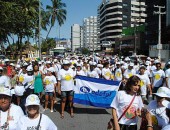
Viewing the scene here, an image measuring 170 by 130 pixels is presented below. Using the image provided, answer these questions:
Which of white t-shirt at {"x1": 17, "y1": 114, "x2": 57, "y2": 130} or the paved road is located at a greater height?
white t-shirt at {"x1": 17, "y1": 114, "x2": 57, "y2": 130}

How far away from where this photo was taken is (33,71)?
1127 cm

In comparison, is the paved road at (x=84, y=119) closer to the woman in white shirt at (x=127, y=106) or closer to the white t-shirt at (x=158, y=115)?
the woman in white shirt at (x=127, y=106)

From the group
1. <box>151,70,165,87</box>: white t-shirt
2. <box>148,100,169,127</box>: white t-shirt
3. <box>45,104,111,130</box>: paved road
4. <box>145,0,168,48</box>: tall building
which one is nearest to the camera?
<box>148,100,169,127</box>: white t-shirt

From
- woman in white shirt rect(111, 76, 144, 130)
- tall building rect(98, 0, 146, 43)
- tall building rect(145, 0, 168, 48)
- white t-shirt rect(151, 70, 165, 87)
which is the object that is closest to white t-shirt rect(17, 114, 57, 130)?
woman in white shirt rect(111, 76, 144, 130)

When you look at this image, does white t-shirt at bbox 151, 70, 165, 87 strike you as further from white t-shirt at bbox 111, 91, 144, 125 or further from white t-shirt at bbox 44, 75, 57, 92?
white t-shirt at bbox 111, 91, 144, 125

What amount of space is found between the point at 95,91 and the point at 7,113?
676cm

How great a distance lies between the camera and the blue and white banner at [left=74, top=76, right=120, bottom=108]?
10812 millimetres

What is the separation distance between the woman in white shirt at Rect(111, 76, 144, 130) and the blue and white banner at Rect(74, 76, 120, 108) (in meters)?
A: 5.25

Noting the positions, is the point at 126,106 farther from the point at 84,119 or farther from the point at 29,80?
the point at 29,80

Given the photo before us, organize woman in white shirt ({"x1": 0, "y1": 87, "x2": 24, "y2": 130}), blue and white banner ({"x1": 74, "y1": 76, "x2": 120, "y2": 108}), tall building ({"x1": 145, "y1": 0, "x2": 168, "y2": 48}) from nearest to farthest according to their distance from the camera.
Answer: woman in white shirt ({"x1": 0, "y1": 87, "x2": 24, "y2": 130})
blue and white banner ({"x1": 74, "y1": 76, "x2": 120, "y2": 108})
tall building ({"x1": 145, "y1": 0, "x2": 168, "y2": 48})

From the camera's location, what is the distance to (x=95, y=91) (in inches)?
436

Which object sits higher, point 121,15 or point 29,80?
point 121,15

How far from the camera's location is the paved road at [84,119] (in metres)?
9.12

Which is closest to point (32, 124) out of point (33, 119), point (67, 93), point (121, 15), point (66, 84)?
point (33, 119)
